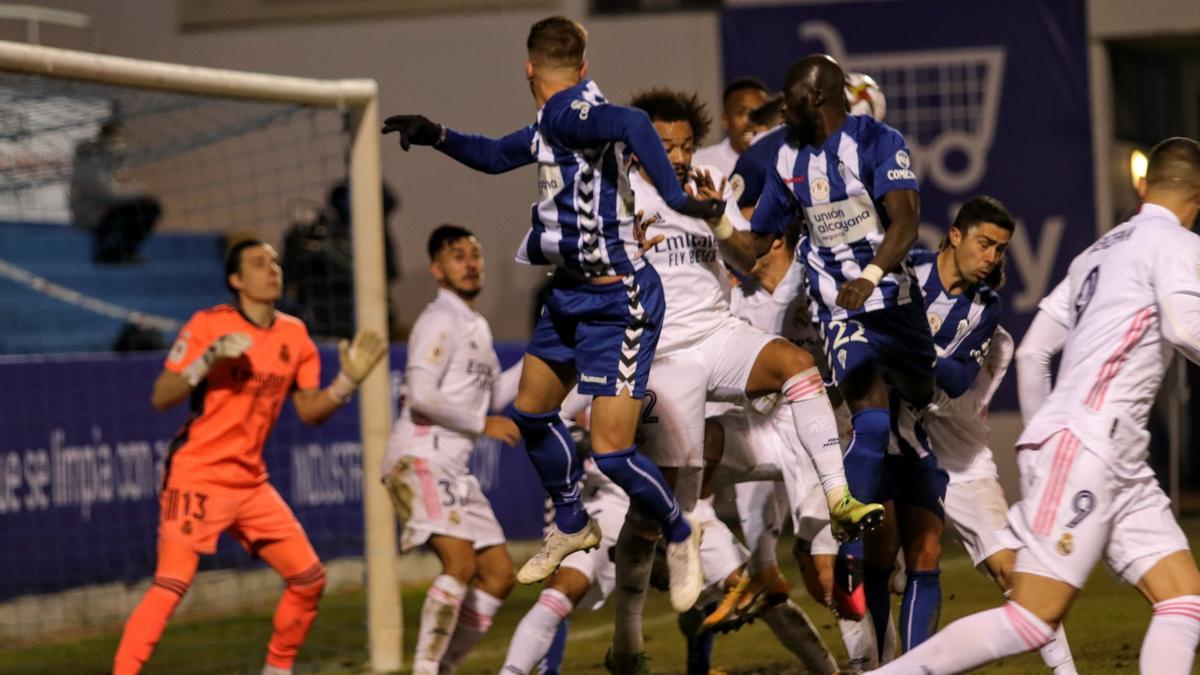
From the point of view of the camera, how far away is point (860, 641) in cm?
747

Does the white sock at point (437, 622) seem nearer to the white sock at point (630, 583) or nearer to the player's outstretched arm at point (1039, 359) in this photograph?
the white sock at point (630, 583)

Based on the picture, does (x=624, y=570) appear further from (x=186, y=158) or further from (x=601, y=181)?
(x=186, y=158)

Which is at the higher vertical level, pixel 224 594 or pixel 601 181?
pixel 601 181

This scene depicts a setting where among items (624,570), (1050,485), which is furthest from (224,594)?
(1050,485)

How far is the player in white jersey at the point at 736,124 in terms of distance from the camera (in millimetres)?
8758

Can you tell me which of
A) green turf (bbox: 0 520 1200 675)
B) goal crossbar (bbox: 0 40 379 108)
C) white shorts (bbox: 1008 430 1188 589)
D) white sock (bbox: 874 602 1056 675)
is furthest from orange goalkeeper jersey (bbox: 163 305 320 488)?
white shorts (bbox: 1008 430 1188 589)

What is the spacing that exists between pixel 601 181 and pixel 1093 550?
2.14 meters

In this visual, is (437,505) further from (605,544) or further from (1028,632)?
(1028,632)

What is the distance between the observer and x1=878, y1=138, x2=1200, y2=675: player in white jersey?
5.44m

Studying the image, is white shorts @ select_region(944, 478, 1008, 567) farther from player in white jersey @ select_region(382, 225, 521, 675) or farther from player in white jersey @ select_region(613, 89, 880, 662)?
player in white jersey @ select_region(382, 225, 521, 675)

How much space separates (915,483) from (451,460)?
97.3 inches

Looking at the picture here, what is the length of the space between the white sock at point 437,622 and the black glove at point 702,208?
3.05 meters

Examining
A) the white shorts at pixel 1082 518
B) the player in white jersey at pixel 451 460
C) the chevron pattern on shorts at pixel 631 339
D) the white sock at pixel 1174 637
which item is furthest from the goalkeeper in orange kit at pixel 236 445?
the white sock at pixel 1174 637

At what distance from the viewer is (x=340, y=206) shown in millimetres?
14617
